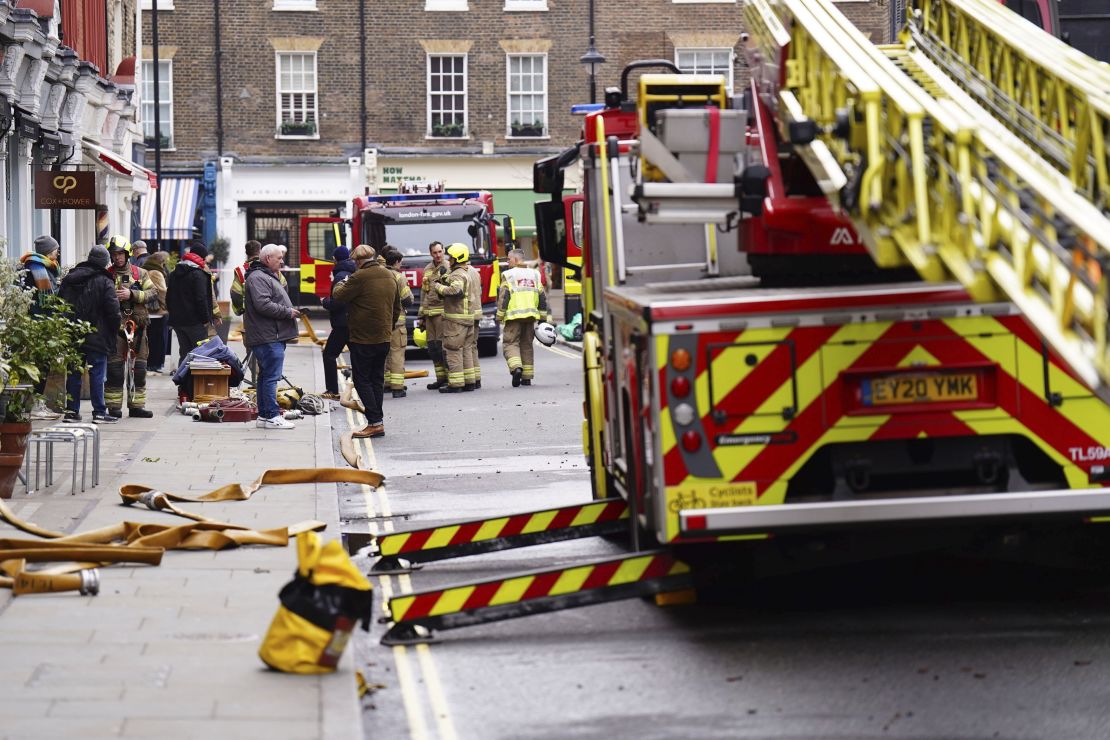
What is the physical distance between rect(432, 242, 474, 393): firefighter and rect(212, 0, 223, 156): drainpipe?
28.9m

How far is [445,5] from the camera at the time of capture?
51.2 metres

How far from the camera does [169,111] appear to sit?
51250mm

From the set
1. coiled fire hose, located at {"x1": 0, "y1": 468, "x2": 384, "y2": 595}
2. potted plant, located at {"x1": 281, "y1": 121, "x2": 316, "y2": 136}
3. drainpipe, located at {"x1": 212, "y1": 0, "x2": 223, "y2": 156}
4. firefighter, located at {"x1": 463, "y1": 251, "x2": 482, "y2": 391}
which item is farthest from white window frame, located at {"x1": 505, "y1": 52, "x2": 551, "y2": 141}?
coiled fire hose, located at {"x1": 0, "y1": 468, "x2": 384, "y2": 595}

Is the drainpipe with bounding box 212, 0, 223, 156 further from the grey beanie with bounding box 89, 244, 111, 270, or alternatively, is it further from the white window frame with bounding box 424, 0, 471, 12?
the grey beanie with bounding box 89, 244, 111, 270

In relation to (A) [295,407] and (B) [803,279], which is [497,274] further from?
(B) [803,279]

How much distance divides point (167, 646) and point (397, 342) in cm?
1461

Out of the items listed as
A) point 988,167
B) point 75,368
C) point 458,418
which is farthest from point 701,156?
point 458,418

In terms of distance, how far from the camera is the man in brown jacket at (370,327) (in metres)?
17.7

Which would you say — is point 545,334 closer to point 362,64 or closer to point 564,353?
point 564,353

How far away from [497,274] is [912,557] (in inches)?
887

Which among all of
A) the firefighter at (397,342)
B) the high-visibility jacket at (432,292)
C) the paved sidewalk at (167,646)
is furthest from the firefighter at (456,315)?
the paved sidewalk at (167,646)

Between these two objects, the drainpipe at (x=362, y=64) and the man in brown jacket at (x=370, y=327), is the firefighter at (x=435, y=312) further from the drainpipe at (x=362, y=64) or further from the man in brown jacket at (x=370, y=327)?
the drainpipe at (x=362, y=64)

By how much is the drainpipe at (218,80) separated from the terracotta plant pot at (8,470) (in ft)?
131

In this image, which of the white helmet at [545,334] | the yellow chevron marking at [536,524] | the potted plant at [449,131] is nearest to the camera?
the yellow chevron marking at [536,524]
